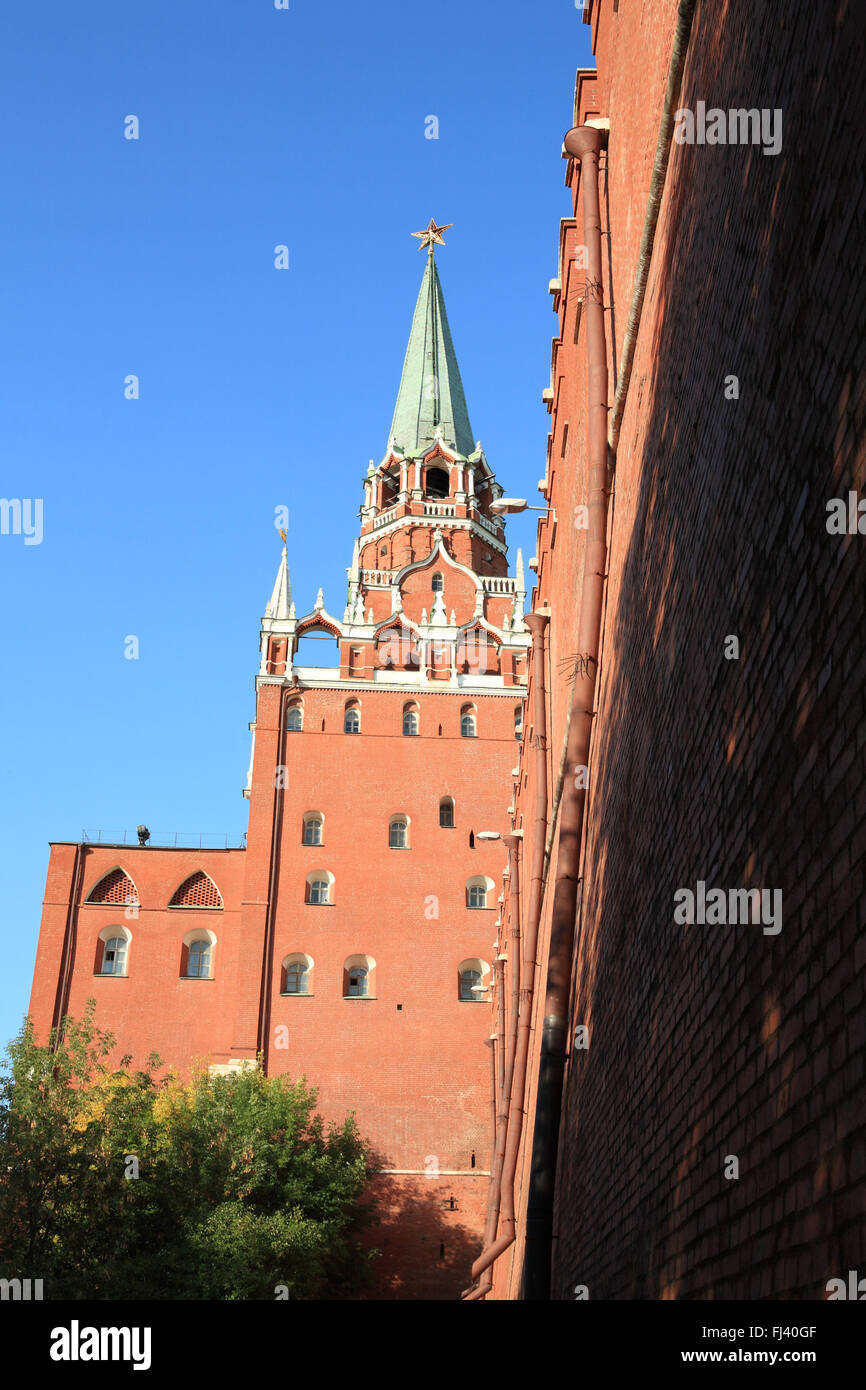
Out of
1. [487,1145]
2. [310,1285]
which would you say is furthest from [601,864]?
[487,1145]

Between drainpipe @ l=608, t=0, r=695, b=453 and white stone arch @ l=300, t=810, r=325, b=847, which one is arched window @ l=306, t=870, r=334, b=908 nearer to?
white stone arch @ l=300, t=810, r=325, b=847

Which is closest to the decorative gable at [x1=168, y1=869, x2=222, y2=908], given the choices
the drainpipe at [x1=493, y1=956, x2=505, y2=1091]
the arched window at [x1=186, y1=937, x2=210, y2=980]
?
the arched window at [x1=186, y1=937, x2=210, y2=980]

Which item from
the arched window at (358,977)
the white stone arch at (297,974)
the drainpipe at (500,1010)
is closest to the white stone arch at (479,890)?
the arched window at (358,977)

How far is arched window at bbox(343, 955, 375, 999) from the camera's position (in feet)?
148

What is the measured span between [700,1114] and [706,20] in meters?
5.65

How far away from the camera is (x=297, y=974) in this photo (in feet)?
151

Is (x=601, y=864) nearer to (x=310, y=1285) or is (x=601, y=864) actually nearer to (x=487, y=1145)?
(x=310, y=1285)

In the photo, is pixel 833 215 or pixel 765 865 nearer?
pixel 833 215

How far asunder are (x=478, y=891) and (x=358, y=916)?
158 inches

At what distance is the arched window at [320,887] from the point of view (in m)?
47.0

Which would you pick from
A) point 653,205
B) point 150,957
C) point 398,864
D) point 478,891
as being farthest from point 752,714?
point 150,957

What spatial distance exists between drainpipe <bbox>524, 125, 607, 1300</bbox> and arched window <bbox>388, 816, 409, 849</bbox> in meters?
35.8

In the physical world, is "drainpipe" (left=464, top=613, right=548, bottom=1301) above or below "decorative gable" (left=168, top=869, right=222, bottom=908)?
below
